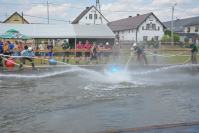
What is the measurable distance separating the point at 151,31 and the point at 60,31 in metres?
53.5

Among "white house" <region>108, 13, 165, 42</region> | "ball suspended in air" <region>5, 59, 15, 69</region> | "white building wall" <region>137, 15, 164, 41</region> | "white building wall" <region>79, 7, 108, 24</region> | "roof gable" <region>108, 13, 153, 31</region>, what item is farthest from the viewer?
"white building wall" <region>79, 7, 108, 24</region>

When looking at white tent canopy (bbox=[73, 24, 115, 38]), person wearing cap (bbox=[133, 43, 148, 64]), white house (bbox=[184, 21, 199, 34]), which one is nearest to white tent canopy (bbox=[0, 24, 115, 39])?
white tent canopy (bbox=[73, 24, 115, 38])

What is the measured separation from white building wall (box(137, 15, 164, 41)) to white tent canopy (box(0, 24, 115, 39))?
1925 inches

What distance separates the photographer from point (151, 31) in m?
96.6

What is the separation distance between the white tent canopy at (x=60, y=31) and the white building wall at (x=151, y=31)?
160 ft

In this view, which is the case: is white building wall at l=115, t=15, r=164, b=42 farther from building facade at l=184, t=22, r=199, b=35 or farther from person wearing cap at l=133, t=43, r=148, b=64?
person wearing cap at l=133, t=43, r=148, b=64

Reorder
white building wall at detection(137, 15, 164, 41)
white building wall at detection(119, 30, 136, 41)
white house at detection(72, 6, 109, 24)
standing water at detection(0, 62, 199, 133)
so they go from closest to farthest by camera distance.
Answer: standing water at detection(0, 62, 199, 133) < white building wall at detection(137, 15, 164, 41) < white building wall at detection(119, 30, 136, 41) < white house at detection(72, 6, 109, 24)

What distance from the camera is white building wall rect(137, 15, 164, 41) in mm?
95688

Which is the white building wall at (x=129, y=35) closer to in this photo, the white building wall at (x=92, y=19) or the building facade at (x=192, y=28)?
the white building wall at (x=92, y=19)

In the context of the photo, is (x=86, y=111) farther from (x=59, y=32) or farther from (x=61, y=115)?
(x=59, y=32)

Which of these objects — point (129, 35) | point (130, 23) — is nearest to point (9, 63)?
point (129, 35)

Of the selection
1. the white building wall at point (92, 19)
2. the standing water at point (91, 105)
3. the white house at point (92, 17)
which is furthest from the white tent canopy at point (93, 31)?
the white building wall at point (92, 19)

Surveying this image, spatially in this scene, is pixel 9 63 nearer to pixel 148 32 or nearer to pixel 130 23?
pixel 148 32

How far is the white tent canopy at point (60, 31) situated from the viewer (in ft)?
148
